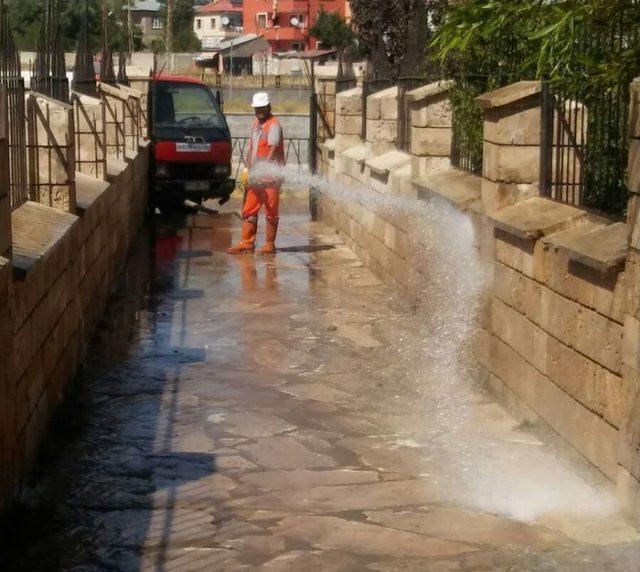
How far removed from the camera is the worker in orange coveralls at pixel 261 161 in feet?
49.7

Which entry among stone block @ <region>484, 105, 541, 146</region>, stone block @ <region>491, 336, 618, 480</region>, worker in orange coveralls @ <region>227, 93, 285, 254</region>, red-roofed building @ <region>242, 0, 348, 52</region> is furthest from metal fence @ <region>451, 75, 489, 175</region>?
red-roofed building @ <region>242, 0, 348, 52</region>

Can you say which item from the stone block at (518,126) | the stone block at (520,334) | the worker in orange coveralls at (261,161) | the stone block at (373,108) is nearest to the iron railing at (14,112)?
the stone block at (518,126)

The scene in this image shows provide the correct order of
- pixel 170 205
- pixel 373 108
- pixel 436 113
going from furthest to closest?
pixel 170 205 → pixel 373 108 → pixel 436 113

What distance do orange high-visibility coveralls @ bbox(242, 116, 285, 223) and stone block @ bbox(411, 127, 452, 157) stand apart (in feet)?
12.6

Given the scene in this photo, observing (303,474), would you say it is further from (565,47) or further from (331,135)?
(331,135)

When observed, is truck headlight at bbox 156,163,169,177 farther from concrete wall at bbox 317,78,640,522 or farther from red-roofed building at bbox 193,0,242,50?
→ red-roofed building at bbox 193,0,242,50

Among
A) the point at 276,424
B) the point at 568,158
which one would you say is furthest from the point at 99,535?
the point at 568,158

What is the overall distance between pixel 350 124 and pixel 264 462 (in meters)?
10.8

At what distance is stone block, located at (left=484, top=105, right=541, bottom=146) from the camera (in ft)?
27.2

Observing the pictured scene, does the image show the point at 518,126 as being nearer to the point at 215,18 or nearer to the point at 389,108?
the point at 389,108

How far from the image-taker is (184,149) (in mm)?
20172

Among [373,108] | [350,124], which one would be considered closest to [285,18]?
[350,124]

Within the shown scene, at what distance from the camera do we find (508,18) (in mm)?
6848

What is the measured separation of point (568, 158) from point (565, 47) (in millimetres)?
1219
